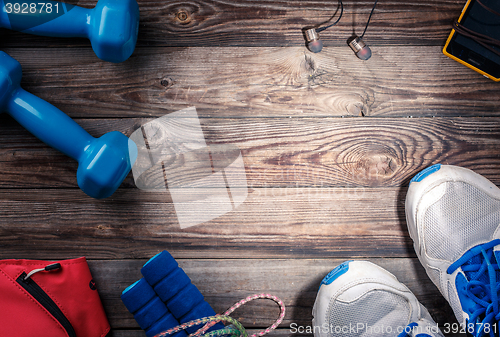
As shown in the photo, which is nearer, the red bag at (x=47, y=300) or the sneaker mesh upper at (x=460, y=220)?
the red bag at (x=47, y=300)

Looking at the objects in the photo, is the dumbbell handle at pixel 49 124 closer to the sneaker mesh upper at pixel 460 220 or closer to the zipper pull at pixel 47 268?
the zipper pull at pixel 47 268

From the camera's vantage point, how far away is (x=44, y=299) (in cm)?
67

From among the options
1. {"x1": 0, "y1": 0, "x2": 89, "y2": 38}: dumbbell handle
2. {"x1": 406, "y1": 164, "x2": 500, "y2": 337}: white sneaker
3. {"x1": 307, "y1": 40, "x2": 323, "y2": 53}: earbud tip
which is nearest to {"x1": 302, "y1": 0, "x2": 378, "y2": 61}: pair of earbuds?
{"x1": 307, "y1": 40, "x2": 323, "y2": 53}: earbud tip

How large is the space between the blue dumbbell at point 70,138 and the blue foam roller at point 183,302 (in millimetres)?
302

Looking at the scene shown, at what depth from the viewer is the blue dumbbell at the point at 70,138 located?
63cm

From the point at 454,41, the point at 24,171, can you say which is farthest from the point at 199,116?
the point at 454,41

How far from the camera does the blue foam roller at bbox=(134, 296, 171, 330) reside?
69cm

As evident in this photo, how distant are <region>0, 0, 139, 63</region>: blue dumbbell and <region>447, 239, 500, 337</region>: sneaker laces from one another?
3.25ft

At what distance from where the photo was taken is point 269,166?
770 mm

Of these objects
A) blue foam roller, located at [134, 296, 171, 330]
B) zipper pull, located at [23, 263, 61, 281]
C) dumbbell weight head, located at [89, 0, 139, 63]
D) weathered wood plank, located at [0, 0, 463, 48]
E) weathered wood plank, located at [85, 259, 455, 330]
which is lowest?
weathered wood plank, located at [85, 259, 455, 330]

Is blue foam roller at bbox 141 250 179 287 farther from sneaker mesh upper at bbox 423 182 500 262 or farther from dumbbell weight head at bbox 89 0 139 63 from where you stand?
sneaker mesh upper at bbox 423 182 500 262

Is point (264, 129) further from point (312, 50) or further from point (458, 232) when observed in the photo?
point (458, 232)

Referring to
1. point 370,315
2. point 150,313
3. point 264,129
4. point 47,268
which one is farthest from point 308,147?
point 47,268

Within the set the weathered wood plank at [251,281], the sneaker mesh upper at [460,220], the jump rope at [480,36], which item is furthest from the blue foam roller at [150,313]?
the jump rope at [480,36]
